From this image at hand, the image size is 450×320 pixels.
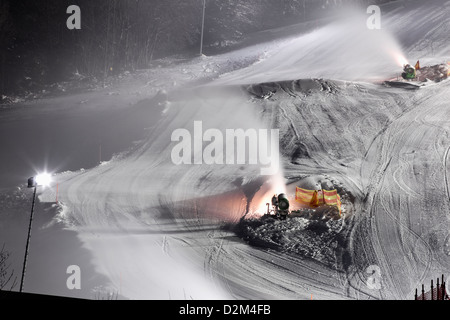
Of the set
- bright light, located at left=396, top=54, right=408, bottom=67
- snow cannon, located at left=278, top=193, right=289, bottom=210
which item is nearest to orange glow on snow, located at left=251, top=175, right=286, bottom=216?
snow cannon, located at left=278, top=193, right=289, bottom=210

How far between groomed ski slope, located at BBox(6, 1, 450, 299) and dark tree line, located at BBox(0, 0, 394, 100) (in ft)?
35.5

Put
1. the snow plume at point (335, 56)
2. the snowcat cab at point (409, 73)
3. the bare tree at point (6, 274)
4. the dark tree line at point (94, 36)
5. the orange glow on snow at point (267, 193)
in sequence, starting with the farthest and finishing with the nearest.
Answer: the dark tree line at point (94, 36) < the snow plume at point (335, 56) < the snowcat cab at point (409, 73) < the orange glow on snow at point (267, 193) < the bare tree at point (6, 274)

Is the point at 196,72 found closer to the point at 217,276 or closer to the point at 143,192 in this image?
the point at 143,192

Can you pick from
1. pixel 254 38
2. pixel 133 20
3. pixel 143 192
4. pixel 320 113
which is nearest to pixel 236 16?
pixel 254 38

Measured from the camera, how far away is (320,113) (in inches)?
1139

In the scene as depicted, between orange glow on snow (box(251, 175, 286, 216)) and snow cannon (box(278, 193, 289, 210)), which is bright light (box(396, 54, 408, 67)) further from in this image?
snow cannon (box(278, 193, 289, 210))

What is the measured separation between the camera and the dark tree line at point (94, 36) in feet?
134

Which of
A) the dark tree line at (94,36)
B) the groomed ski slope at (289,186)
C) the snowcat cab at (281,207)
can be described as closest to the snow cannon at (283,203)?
the snowcat cab at (281,207)

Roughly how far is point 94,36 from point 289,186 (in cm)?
2775

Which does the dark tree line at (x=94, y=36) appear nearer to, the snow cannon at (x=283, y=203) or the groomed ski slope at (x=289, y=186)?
the groomed ski slope at (x=289, y=186)

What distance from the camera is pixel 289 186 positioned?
2212cm

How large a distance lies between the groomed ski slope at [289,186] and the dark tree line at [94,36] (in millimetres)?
10821

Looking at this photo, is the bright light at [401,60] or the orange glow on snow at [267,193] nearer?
the orange glow on snow at [267,193]
